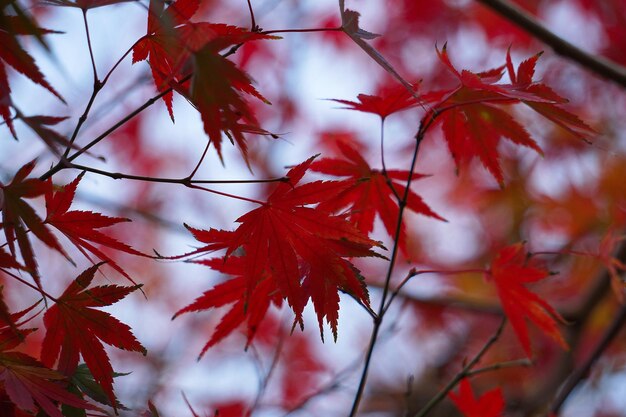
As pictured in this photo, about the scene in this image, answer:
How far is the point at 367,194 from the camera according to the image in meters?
1.00

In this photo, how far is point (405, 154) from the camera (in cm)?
294

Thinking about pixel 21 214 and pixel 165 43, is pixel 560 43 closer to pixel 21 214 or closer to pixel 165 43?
pixel 165 43

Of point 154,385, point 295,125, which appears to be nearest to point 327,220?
point 154,385

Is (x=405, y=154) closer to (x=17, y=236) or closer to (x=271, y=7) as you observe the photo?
(x=271, y=7)

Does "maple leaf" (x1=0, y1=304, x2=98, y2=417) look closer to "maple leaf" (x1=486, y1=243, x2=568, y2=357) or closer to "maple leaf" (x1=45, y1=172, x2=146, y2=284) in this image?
"maple leaf" (x1=45, y1=172, x2=146, y2=284)

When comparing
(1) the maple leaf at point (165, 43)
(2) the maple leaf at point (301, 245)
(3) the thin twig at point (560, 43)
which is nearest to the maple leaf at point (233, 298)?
(2) the maple leaf at point (301, 245)

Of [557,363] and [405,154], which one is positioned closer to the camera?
[557,363]

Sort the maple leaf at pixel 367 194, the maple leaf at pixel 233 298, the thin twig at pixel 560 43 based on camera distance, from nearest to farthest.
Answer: the maple leaf at pixel 233 298 < the maple leaf at pixel 367 194 < the thin twig at pixel 560 43

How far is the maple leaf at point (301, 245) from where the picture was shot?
0.73 meters

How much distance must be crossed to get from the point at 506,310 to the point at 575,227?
2.35 metres

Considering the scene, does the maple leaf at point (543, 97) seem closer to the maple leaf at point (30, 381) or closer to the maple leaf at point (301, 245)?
the maple leaf at point (301, 245)

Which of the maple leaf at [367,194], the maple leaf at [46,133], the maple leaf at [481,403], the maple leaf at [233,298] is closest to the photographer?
the maple leaf at [46,133]

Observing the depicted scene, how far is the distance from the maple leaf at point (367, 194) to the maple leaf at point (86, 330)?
1.17ft

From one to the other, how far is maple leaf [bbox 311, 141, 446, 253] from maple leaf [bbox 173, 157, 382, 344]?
0.20 meters
